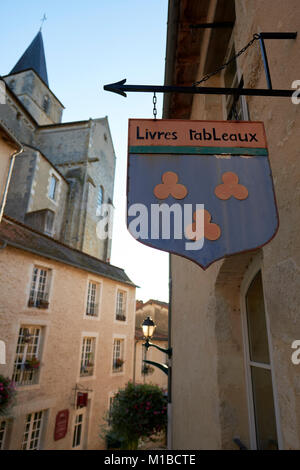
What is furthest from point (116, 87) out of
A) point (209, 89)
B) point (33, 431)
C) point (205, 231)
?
point (33, 431)

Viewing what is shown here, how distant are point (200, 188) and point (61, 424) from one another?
10.8 metres

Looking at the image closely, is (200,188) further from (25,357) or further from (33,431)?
(33,431)

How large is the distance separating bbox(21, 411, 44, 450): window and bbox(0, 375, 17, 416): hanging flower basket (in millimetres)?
1807

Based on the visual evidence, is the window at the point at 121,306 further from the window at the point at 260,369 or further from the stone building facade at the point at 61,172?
the window at the point at 260,369

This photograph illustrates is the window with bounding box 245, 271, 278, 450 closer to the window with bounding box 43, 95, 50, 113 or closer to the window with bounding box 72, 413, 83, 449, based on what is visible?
the window with bounding box 72, 413, 83, 449

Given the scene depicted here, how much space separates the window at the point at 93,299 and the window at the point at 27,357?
270 cm

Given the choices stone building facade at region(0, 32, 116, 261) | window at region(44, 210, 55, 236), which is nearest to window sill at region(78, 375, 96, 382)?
window at region(44, 210, 55, 236)

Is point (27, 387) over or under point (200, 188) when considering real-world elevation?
under

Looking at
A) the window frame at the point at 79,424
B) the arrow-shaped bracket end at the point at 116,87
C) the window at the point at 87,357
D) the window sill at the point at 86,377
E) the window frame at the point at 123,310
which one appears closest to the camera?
the arrow-shaped bracket end at the point at 116,87

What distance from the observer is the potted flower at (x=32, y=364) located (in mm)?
8586

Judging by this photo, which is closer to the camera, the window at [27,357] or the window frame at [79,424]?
the window at [27,357]

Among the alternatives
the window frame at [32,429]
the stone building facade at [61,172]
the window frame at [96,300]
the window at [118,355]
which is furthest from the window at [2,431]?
the stone building facade at [61,172]

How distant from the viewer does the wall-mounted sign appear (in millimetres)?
9329

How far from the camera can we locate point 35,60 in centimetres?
3212
